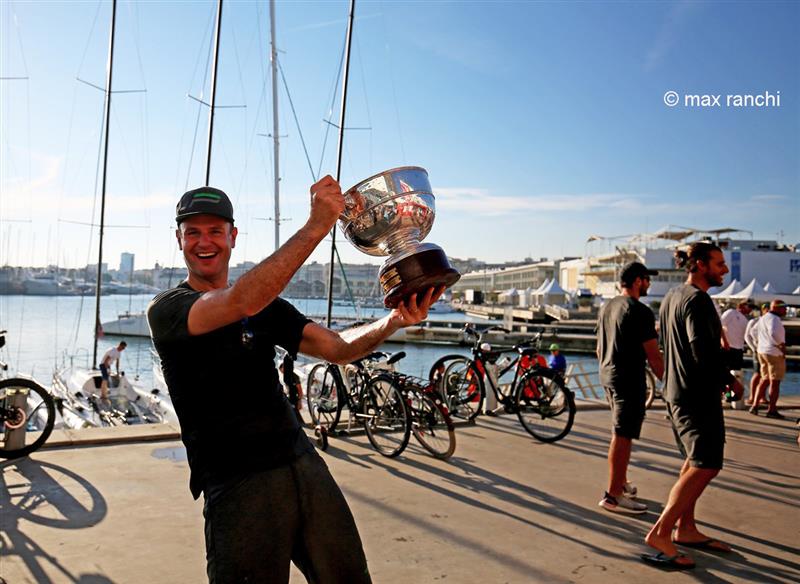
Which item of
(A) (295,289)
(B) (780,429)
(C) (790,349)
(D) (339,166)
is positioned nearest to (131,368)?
(A) (295,289)

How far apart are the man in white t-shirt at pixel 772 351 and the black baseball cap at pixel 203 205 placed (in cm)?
868

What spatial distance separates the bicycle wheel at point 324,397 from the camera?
701 centimetres

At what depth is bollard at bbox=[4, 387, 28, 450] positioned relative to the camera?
5.67m

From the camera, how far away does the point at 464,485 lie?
5.24 metres

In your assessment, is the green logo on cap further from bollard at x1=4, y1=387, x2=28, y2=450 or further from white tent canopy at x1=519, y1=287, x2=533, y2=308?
white tent canopy at x1=519, y1=287, x2=533, y2=308

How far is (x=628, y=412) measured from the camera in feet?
14.8

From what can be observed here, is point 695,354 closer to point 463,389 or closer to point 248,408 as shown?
point 248,408

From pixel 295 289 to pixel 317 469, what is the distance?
26021 millimetres

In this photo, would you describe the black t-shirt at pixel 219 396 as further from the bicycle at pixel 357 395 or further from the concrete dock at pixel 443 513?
the bicycle at pixel 357 395

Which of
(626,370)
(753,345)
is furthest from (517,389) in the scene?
(753,345)

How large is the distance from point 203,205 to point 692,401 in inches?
119

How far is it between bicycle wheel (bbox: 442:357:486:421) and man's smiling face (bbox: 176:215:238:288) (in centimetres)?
602

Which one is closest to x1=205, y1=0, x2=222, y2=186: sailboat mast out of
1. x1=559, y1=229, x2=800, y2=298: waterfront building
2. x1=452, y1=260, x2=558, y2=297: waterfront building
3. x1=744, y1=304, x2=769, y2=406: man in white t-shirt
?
x1=744, y1=304, x2=769, y2=406: man in white t-shirt

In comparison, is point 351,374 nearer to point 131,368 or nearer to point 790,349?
point 131,368
